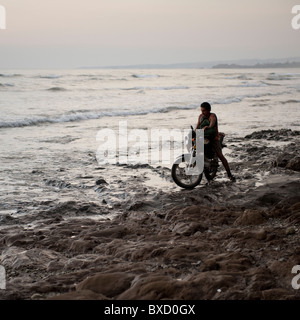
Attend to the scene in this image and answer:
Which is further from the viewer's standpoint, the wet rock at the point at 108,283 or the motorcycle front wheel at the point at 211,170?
the motorcycle front wheel at the point at 211,170

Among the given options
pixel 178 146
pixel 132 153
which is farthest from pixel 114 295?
pixel 178 146

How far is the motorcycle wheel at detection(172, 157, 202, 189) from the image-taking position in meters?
8.63

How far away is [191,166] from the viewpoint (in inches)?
345

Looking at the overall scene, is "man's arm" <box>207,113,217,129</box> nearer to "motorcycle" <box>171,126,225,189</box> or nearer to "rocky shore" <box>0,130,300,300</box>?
"motorcycle" <box>171,126,225,189</box>

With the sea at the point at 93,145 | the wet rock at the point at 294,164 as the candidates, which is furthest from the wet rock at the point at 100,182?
the wet rock at the point at 294,164

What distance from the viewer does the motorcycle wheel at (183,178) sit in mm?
8633

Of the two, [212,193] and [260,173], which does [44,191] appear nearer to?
[212,193]

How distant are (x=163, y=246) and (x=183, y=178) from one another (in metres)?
3.71

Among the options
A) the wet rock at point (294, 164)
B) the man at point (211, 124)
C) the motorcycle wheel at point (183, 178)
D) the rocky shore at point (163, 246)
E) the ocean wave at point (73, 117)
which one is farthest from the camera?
the ocean wave at point (73, 117)

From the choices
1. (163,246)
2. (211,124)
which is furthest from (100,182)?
(163,246)

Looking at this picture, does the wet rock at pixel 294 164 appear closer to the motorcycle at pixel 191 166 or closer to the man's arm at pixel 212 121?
the motorcycle at pixel 191 166

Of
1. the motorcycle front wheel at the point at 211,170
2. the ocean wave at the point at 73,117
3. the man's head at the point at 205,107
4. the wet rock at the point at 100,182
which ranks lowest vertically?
the wet rock at the point at 100,182

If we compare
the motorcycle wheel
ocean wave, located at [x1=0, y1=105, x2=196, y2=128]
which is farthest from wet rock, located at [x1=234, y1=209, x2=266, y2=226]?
ocean wave, located at [x1=0, y1=105, x2=196, y2=128]

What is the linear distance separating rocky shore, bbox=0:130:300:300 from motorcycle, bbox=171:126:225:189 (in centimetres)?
34
